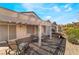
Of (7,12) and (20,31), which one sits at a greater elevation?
(7,12)

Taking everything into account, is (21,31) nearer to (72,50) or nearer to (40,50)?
(40,50)

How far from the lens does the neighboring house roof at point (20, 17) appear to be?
4035mm

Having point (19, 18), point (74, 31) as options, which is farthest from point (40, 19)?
point (74, 31)

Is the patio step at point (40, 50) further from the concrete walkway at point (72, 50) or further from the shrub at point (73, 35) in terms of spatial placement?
the shrub at point (73, 35)

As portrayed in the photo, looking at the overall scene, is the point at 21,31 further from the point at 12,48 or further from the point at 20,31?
the point at 12,48

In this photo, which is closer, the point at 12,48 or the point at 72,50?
the point at 12,48

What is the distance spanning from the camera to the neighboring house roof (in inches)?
159

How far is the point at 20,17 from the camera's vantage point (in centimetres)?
420

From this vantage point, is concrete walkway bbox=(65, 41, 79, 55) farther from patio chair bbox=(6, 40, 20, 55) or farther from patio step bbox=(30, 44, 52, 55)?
patio chair bbox=(6, 40, 20, 55)

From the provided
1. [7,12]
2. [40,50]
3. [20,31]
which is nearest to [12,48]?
[20,31]

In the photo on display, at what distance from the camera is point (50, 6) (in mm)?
4184

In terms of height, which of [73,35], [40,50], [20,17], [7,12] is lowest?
[40,50]

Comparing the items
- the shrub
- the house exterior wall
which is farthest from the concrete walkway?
the house exterior wall

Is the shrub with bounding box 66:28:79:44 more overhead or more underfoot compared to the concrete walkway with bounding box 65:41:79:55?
more overhead
